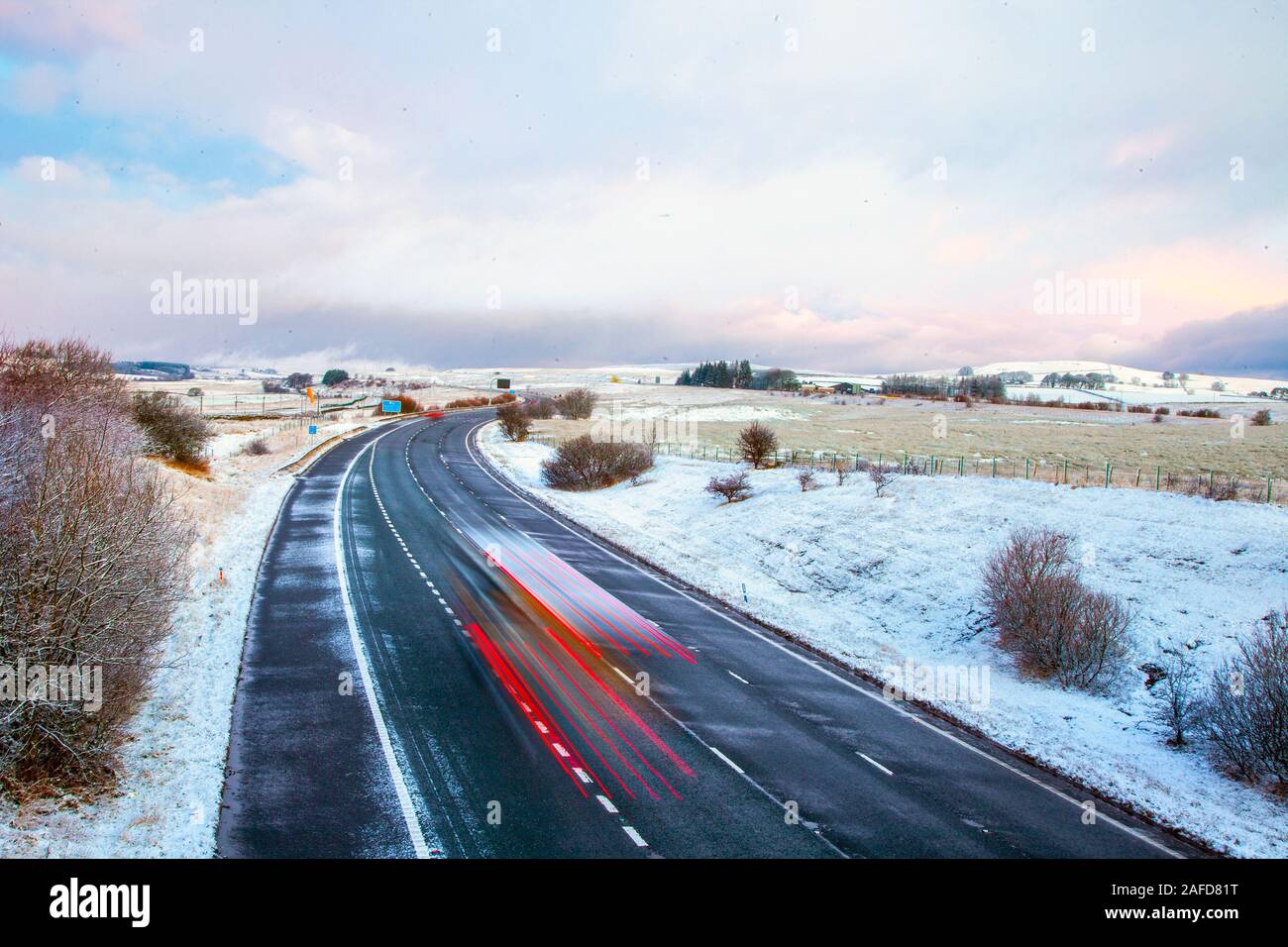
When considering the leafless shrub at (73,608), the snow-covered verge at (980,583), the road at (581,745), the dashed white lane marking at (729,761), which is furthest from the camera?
the snow-covered verge at (980,583)

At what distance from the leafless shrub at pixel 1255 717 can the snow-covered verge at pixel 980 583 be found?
0.45m

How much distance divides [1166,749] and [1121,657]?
3.74 meters

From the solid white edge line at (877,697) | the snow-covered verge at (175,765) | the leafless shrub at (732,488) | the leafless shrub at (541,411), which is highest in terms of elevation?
the leafless shrub at (541,411)

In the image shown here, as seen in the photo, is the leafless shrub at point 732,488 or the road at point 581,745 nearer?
the road at point 581,745

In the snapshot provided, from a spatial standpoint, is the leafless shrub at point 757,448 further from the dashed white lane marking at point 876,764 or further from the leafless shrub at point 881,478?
the dashed white lane marking at point 876,764

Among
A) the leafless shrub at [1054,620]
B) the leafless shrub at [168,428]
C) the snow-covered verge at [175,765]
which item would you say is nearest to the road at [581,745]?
the snow-covered verge at [175,765]

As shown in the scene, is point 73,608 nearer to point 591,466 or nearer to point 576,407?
point 591,466

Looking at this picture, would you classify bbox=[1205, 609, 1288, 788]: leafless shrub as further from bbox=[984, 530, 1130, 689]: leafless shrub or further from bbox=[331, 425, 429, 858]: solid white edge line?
bbox=[331, 425, 429, 858]: solid white edge line

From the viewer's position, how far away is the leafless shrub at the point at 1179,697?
13.8 metres

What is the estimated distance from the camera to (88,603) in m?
9.82

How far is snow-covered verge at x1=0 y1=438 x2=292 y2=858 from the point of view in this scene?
857 centimetres

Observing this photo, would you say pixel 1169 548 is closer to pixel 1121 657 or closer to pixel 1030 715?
pixel 1121 657

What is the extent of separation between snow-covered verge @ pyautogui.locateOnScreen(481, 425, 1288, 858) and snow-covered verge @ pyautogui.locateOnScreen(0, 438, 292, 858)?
13.4 metres

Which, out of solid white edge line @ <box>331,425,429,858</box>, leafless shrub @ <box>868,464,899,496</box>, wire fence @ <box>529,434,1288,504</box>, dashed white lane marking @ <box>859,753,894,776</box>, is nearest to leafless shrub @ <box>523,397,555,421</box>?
wire fence @ <box>529,434,1288,504</box>
